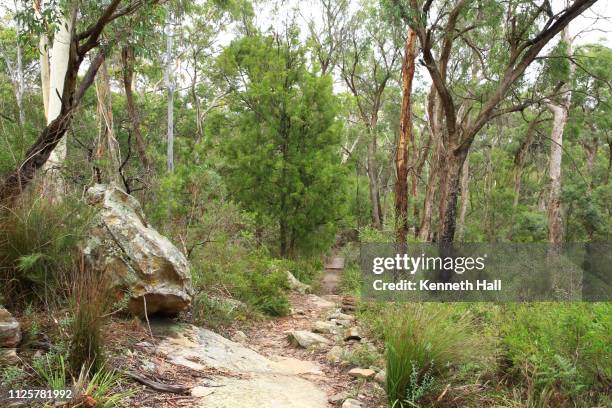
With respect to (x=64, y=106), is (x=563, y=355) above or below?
below

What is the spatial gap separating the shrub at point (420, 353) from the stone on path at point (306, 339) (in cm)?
202

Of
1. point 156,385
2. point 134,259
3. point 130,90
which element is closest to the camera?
point 156,385

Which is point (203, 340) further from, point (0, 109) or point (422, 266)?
point (422, 266)

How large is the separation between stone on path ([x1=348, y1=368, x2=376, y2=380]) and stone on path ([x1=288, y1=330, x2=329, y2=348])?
4.16 feet

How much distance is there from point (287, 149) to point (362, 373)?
865cm

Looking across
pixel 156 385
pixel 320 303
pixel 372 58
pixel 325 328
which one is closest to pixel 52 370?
pixel 156 385

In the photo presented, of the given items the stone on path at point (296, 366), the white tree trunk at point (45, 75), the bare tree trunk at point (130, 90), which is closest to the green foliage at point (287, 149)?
the bare tree trunk at point (130, 90)

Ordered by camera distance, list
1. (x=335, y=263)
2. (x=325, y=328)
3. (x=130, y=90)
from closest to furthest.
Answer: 1. (x=325, y=328)
2. (x=130, y=90)
3. (x=335, y=263)

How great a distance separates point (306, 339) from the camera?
19.5 ft

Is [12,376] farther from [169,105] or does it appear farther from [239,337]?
[169,105]

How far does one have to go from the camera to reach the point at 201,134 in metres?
17.7

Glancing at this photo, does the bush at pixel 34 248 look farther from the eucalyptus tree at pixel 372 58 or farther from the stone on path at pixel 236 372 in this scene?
the eucalyptus tree at pixel 372 58

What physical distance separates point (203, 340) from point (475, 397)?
2591mm

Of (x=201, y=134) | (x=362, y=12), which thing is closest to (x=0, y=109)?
(x=201, y=134)
